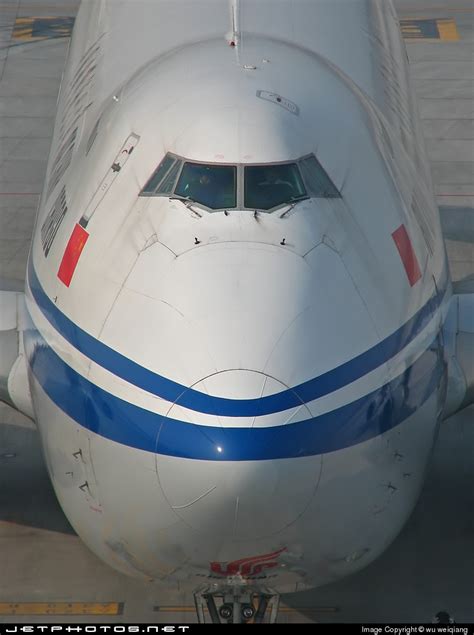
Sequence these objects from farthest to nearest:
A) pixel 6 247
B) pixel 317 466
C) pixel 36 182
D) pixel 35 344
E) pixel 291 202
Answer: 1. pixel 36 182
2. pixel 6 247
3. pixel 35 344
4. pixel 291 202
5. pixel 317 466

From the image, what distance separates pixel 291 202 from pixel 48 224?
9.90 feet

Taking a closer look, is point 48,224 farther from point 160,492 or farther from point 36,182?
point 36,182

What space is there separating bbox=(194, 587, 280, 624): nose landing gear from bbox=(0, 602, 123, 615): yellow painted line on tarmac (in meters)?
1.75

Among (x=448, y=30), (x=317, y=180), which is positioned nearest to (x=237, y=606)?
(x=317, y=180)

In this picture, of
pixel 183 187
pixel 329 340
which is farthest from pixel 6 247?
pixel 329 340

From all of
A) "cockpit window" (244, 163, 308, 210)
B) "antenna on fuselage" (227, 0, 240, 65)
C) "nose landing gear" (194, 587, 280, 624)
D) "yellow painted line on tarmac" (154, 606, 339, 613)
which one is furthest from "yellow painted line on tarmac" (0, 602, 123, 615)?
"antenna on fuselage" (227, 0, 240, 65)

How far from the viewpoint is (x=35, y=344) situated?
11844 millimetres

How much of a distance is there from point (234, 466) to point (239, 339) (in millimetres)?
1008

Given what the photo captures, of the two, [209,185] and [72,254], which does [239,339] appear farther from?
[72,254]

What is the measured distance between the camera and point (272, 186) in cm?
1095

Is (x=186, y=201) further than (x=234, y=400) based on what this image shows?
Yes

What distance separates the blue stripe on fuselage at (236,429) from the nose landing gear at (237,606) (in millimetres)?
2031

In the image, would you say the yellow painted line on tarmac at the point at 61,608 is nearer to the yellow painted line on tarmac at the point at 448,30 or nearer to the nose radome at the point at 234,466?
the nose radome at the point at 234,466

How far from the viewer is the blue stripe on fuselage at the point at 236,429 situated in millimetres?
9078
